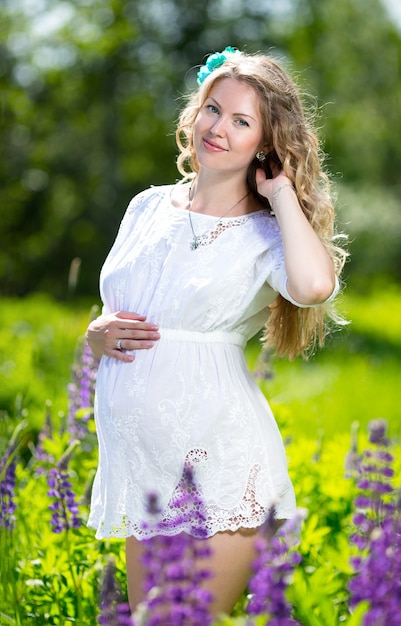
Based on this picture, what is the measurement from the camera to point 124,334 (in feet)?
8.21

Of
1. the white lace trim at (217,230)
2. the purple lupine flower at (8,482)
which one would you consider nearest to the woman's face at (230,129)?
the white lace trim at (217,230)

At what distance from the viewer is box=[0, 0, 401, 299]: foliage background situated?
14.9 metres

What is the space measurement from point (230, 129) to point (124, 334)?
1.99 ft

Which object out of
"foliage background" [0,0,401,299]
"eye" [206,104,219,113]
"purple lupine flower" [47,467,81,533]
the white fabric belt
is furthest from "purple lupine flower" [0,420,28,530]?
"foliage background" [0,0,401,299]

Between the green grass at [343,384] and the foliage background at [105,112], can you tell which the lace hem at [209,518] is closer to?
the green grass at [343,384]

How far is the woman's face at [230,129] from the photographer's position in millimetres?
2514

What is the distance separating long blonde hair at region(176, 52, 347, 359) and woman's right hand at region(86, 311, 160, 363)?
1.43ft

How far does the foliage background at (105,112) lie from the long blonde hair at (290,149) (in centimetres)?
1023

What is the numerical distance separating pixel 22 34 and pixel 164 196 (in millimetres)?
11597

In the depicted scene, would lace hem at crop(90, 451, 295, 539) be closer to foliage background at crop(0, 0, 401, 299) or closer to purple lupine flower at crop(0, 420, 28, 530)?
purple lupine flower at crop(0, 420, 28, 530)

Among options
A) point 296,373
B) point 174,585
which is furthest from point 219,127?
point 296,373

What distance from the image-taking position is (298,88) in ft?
8.89

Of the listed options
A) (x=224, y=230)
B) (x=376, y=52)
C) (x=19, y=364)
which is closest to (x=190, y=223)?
(x=224, y=230)

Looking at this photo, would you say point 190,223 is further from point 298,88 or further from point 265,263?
point 298,88
